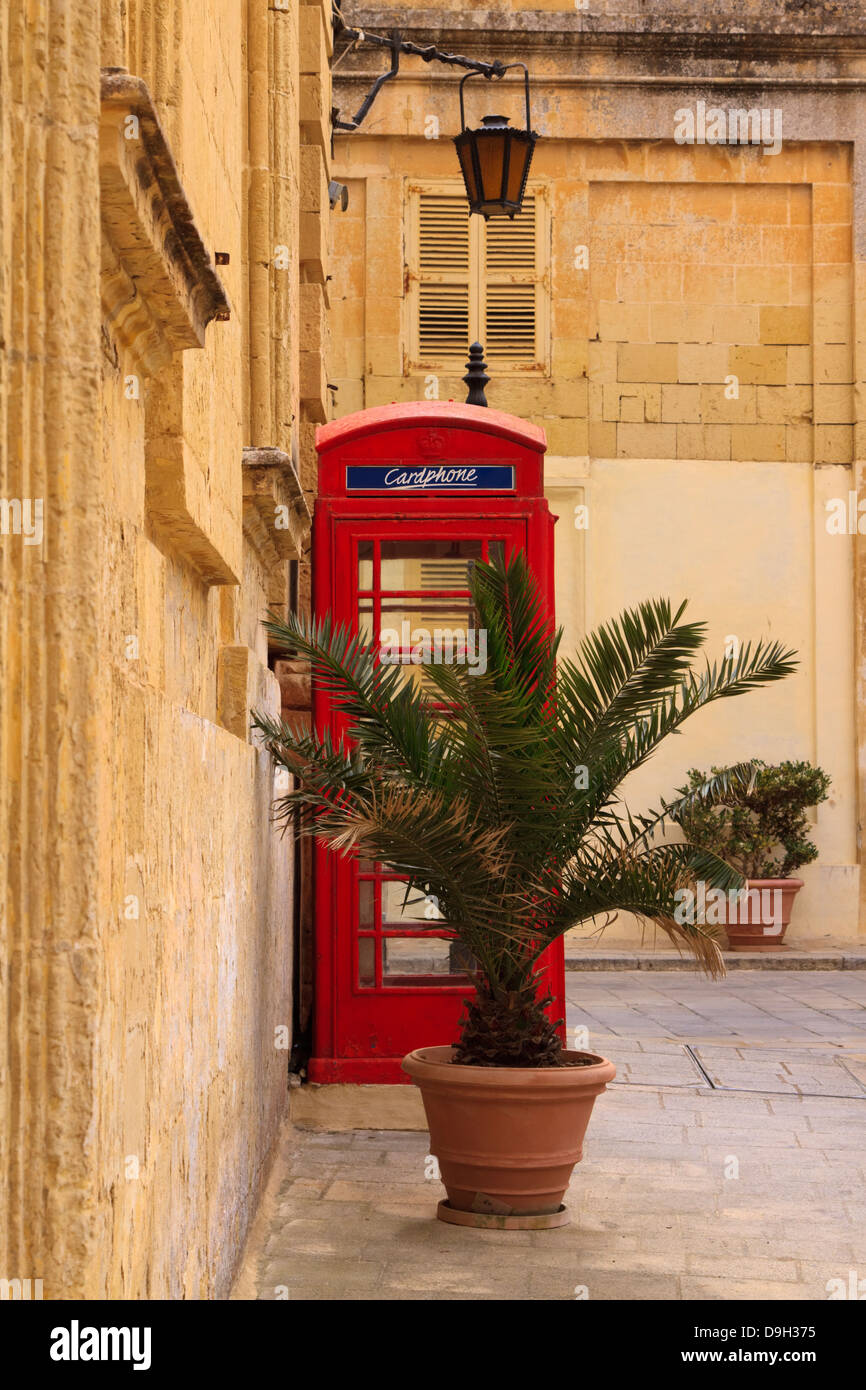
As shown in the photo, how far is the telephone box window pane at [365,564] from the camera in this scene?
24.3 ft

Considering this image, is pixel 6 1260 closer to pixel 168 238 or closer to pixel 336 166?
pixel 168 238

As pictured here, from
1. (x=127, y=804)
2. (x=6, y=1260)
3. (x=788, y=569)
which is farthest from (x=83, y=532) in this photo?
(x=788, y=569)

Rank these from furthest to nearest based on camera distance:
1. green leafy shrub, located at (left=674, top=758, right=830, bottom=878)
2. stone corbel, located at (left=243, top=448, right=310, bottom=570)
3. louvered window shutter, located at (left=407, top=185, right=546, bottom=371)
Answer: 1. louvered window shutter, located at (left=407, top=185, right=546, bottom=371)
2. green leafy shrub, located at (left=674, top=758, right=830, bottom=878)
3. stone corbel, located at (left=243, top=448, right=310, bottom=570)

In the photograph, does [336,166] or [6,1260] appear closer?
[6,1260]

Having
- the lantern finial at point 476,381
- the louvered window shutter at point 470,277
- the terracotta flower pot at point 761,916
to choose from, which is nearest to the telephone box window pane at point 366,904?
the lantern finial at point 476,381

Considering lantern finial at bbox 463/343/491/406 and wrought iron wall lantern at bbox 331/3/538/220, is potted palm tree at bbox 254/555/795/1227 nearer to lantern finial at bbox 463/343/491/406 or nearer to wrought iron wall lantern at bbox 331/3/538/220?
lantern finial at bbox 463/343/491/406

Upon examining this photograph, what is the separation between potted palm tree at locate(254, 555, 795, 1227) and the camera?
17.7 feet

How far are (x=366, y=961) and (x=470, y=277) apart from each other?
10.9 meters

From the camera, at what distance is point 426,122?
55.1 ft

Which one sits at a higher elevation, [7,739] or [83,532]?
[83,532]

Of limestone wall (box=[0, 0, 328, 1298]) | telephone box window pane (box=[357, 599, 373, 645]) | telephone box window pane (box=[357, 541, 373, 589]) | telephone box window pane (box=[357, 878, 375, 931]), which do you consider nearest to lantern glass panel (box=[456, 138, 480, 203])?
telephone box window pane (box=[357, 541, 373, 589])
